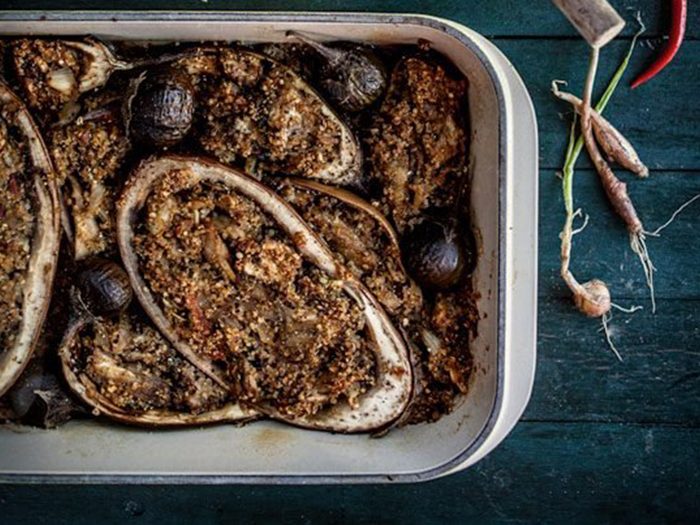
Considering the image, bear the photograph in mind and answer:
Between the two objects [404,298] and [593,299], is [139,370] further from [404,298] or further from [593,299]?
[593,299]

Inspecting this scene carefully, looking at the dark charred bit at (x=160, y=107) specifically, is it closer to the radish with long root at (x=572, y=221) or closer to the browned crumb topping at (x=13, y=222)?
the browned crumb topping at (x=13, y=222)

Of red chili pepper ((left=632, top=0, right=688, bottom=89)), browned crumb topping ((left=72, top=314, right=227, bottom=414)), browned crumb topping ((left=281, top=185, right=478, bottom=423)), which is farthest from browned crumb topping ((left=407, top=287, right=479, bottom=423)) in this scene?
red chili pepper ((left=632, top=0, right=688, bottom=89))

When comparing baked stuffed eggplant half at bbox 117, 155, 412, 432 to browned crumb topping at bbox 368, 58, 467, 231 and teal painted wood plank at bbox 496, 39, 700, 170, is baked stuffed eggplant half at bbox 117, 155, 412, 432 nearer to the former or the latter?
browned crumb topping at bbox 368, 58, 467, 231

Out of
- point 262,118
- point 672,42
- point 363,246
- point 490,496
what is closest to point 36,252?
point 262,118

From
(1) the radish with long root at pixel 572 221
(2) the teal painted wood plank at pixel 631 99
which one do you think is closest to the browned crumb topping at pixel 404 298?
(1) the radish with long root at pixel 572 221

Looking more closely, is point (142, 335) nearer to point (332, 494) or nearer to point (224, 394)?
point (224, 394)
